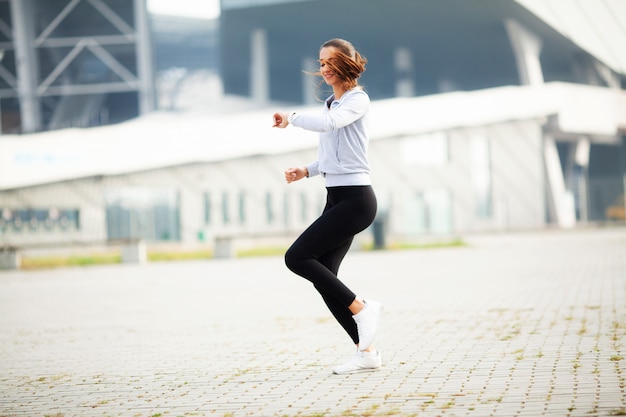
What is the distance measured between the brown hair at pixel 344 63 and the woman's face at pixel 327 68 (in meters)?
0.01

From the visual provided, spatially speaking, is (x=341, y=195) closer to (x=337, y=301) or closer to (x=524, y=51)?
(x=337, y=301)

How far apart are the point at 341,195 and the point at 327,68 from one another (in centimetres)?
72

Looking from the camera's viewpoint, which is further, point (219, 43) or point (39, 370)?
point (219, 43)

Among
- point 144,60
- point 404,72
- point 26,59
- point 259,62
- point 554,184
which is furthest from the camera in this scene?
point 404,72

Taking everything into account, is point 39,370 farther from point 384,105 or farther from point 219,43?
point 219,43

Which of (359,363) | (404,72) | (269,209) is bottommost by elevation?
(359,363)

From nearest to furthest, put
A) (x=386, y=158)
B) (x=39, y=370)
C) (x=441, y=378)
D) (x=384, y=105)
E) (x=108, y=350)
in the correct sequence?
1. (x=441, y=378)
2. (x=39, y=370)
3. (x=108, y=350)
4. (x=384, y=105)
5. (x=386, y=158)

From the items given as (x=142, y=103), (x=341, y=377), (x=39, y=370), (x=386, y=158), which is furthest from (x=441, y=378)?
(x=142, y=103)

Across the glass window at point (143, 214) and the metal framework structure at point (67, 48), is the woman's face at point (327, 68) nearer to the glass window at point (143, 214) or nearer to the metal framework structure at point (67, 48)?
the glass window at point (143, 214)

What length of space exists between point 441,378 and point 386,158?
37.6m

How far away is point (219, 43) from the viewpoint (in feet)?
165

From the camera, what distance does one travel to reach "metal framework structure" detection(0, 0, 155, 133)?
46094 millimetres

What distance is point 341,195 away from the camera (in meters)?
5.29

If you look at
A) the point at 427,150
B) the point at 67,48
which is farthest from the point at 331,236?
the point at 67,48
